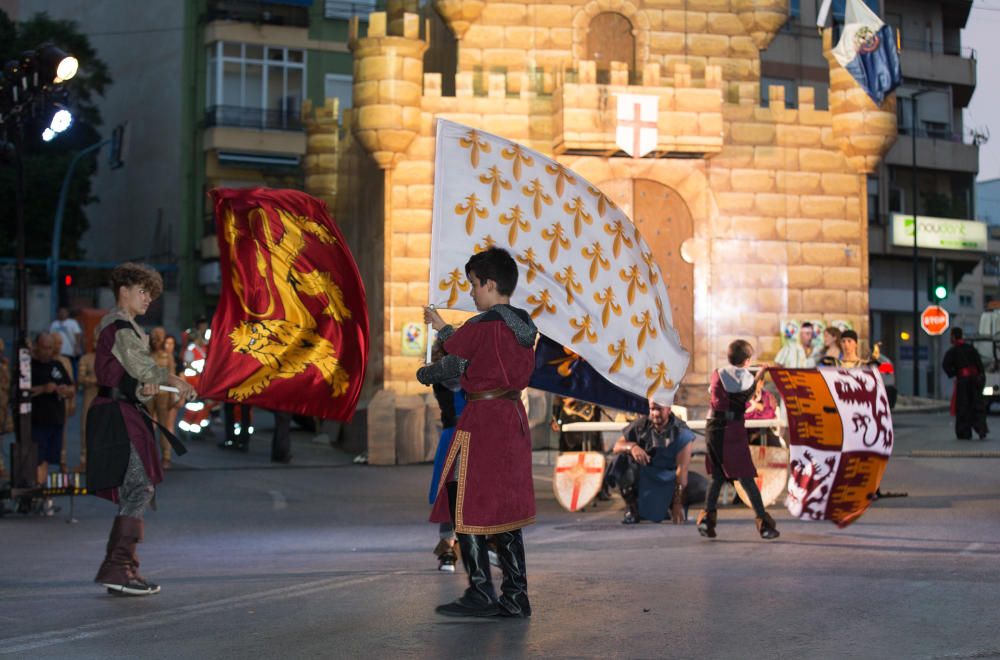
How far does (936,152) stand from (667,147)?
33902 millimetres

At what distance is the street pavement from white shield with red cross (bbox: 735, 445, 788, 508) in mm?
268

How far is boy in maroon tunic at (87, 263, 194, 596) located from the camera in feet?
27.6

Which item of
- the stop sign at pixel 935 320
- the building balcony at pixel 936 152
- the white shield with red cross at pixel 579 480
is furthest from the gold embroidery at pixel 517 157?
the building balcony at pixel 936 152

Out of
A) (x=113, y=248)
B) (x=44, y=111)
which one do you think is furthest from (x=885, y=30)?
(x=113, y=248)

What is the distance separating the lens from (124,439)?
854 centimetres

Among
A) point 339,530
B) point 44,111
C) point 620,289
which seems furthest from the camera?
point 44,111

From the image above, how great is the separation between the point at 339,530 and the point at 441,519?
4.78 metres

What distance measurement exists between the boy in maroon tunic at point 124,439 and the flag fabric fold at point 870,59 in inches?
610

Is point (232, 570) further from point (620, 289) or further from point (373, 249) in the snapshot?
point (373, 249)

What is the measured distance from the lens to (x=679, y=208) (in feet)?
70.2

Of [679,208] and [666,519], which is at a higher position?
[679,208]

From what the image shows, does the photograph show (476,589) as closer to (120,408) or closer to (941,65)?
(120,408)

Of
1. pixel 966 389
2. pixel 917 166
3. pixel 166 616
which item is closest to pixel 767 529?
pixel 166 616

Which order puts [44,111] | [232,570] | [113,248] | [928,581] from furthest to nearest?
[113,248]
[44,111]
[232,570]
[928,581]
